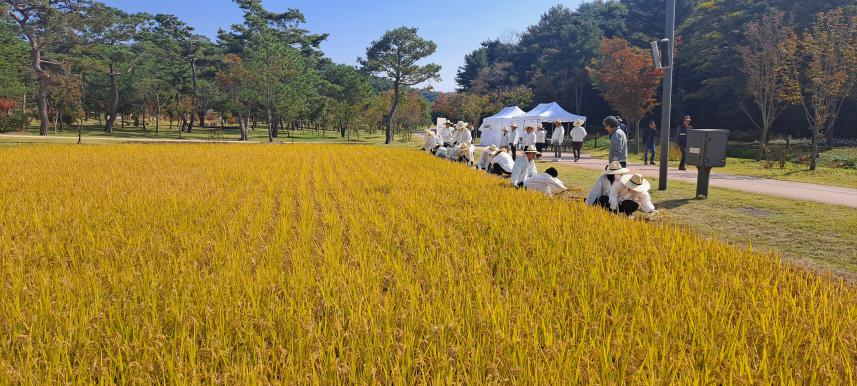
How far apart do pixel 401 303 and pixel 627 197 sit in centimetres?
394

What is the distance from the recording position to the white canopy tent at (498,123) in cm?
2661

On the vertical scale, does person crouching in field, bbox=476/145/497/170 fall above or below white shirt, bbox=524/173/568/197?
above

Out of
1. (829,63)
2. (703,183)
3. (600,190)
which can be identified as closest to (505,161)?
(703,183)

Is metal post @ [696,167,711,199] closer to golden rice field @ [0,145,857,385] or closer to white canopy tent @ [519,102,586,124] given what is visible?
golden rice field @ [0,145,857,385]

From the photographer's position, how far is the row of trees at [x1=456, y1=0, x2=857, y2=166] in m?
15.6

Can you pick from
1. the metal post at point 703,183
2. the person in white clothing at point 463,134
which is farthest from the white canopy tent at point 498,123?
the metal post at point 703,183

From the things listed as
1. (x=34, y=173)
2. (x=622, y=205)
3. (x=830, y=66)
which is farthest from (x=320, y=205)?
(x=830, y=66)

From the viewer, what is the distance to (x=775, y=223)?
18.9 ft

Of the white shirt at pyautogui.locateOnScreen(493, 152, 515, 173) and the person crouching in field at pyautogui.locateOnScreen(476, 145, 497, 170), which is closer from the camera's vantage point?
the white shirt at pyautogui.locateOnScreen(493, 152, 515, 173)

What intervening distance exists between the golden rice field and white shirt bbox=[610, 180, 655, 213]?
651 millimetres

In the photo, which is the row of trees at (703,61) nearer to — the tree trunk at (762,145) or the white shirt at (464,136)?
the tree trunk at (762,145)

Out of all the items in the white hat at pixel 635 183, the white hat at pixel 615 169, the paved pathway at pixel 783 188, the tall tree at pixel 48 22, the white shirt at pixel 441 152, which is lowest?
the paved pathway at pixel 783 188

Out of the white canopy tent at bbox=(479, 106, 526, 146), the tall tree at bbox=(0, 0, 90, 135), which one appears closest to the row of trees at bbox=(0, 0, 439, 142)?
the tall tree at bbox=(0, 0, 90, 135)

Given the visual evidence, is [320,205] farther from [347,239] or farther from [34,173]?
[34,173]
